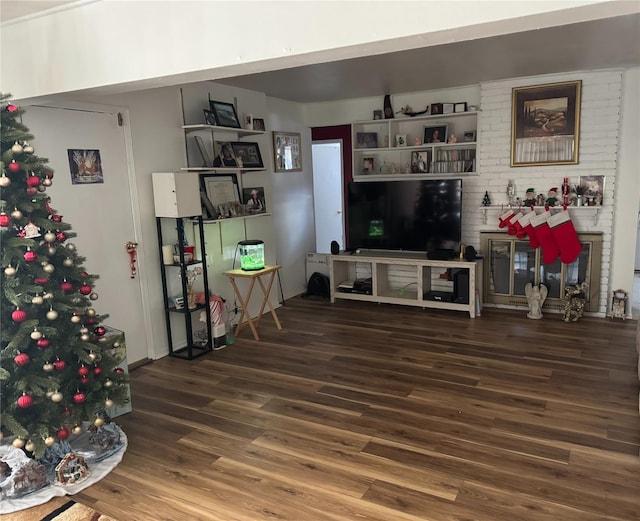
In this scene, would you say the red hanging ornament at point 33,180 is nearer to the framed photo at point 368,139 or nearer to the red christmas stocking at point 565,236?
the framed photo at point 368,139

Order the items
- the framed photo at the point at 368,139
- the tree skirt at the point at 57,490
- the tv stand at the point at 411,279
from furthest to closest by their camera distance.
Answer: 1. the framed photo at the point at 368,139
2. the tv stand at the point at 411,279
3. the tree skirt at the point at 57,490

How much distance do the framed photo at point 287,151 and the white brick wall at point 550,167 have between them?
2.02m

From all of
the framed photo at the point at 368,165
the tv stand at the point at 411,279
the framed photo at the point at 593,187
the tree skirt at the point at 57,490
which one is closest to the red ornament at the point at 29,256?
the tree skirt at the point at 57,490

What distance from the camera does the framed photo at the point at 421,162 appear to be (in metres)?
5.81

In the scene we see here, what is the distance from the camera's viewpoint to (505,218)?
5.53 meters

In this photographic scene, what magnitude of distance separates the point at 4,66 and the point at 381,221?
155 inches

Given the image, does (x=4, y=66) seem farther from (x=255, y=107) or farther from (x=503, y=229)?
(x=503, y=229)

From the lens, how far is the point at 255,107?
17.8 ft

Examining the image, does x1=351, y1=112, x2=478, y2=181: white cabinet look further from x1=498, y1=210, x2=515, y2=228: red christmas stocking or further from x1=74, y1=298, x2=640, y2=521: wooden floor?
x1=74, y1=298, x2=640, y2=521: wooden floor

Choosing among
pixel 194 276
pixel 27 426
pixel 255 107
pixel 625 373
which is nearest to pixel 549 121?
pixel 625 373

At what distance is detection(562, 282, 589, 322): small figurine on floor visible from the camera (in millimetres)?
5055

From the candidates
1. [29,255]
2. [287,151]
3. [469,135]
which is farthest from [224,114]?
[29,255]

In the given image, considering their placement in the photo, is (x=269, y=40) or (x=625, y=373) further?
(x=625, y=373)

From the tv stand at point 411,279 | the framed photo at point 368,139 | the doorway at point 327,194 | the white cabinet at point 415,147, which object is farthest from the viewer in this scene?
the doorway at point 327,194
